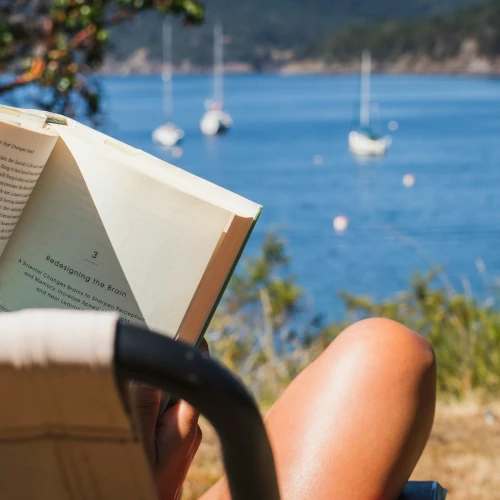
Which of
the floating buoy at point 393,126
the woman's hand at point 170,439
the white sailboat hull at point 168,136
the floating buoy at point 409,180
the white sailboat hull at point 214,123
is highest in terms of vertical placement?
the floating buoy at point 393,126

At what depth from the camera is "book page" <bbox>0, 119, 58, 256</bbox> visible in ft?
2.40

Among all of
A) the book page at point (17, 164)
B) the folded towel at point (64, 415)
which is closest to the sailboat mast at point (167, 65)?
the book page at point (17, 164)

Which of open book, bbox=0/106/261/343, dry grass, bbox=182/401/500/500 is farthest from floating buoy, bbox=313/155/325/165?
open book, bbox=0/106/261/343

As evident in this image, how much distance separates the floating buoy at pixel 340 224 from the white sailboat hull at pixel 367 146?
12998 mm

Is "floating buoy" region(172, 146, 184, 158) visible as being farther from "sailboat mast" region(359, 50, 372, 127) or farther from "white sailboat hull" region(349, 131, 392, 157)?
"sailboat mast" region(359, 50, 372, 127)

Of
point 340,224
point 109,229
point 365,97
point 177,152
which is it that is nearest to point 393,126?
point 177,152

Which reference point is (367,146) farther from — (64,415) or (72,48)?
(64,415)

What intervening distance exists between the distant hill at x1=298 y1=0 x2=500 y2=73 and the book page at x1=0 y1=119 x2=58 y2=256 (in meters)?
57.9

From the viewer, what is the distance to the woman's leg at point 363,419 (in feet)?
3.27

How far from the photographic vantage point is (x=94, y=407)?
1.58 feet

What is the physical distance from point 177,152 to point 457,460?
1320 inches

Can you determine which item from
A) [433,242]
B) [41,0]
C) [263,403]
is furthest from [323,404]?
[433,242]

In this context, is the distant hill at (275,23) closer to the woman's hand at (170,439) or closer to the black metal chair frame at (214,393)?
the woman's hand at (170,439)

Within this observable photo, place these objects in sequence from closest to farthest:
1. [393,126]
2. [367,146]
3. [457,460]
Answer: [457,460] < [367,146] < [393,126]
